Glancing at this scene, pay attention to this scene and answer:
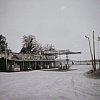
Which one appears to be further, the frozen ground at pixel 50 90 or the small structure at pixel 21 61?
the small structure at pixel 21 61

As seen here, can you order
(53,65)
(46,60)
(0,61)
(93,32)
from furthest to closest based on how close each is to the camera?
(53,65), (46,60), (0,61), (93,32)

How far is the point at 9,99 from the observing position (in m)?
10.4

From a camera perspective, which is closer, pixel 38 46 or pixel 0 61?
pixel 0 61

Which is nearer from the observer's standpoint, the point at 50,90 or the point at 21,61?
the point at 50,90

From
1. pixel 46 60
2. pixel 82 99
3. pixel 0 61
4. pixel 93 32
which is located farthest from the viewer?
pixel 46 60

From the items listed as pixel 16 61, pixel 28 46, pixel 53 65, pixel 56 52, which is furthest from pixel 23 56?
pixel 28 46

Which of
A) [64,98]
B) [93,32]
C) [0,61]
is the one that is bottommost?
[64,98]

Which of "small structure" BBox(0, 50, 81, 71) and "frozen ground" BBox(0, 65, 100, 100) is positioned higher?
"small structure" BBox(0, 50, 81, 71)

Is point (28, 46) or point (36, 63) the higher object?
point (28, 46)

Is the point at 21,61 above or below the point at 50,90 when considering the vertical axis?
above

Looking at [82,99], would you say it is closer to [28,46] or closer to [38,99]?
[38,99]

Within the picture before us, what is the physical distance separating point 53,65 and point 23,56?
25.0m

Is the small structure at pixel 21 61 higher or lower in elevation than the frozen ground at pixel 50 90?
higher

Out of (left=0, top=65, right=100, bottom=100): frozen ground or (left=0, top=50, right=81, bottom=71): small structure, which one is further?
(left=0, top=50, right=81, bottom=71): small structure
